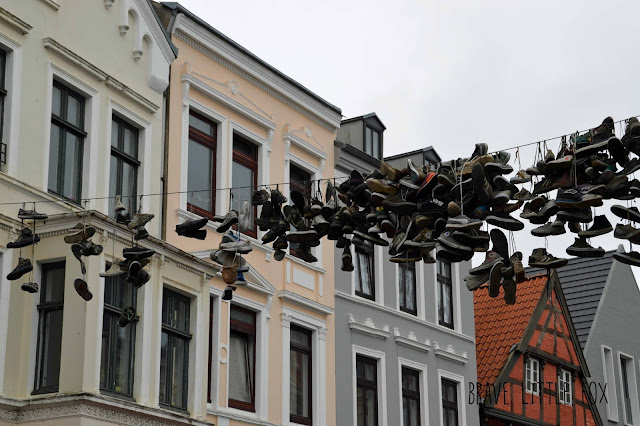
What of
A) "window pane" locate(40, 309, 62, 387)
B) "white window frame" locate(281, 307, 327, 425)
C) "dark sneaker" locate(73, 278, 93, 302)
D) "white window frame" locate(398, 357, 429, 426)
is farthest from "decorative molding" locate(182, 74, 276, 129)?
"dark sneaker" locate(73, 278, 93, 302)

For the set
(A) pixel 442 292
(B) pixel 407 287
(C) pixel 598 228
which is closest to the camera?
(C) pixel 598 228

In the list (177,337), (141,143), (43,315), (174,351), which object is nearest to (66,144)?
(141,143)

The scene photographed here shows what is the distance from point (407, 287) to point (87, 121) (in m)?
9.49

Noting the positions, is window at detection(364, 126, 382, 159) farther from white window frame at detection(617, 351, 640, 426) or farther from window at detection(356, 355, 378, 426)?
white window frame at detection(617, 351, 640, 426)

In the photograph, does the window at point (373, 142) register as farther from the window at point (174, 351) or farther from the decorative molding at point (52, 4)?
the decorative molding at point (52, 4)

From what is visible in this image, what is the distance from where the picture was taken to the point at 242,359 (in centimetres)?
1956

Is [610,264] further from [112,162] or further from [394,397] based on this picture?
[112,162]

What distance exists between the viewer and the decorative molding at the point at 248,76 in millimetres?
19484

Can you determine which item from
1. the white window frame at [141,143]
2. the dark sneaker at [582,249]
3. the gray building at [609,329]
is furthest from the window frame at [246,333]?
the gray building at [609,329]

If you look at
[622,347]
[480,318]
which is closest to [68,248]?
[480,318]

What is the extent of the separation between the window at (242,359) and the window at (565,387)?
11.2 meters

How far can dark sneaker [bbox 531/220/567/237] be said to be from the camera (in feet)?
28.0

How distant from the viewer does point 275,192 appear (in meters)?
9.95

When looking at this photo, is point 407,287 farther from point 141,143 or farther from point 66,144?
point 66,144
